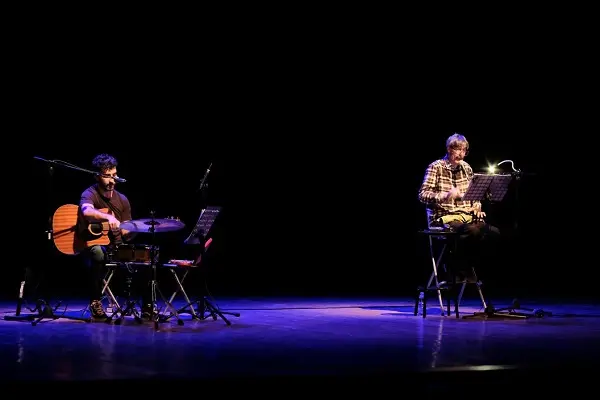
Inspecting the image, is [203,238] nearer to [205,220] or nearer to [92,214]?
[205,220]

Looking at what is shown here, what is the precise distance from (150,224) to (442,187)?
2663 millimetres

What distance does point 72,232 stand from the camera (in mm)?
6664

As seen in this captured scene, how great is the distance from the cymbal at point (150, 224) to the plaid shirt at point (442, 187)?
222cm

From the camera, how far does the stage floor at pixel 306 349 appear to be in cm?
388

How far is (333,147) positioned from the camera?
10148 mm

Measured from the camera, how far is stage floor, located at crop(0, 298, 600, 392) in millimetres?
3883

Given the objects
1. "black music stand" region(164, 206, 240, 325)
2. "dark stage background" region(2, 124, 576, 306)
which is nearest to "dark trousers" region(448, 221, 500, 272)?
"black music stand" region(164, 206, 240, 325)

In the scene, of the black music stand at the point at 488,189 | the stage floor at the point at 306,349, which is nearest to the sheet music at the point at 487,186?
the black music stand at the point at 488,189

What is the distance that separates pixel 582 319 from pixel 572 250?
4.26 m

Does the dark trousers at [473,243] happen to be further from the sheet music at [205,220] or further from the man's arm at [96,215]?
the man's arm at [96,215]

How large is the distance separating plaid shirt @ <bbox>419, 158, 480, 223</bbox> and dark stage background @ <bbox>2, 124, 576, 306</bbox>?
2.52 metres

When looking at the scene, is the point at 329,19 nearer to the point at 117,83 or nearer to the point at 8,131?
the point at 117,83

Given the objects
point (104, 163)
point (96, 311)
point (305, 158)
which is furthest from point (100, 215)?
point (305, 158)

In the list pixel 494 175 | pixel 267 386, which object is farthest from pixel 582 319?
pixel 267 386
